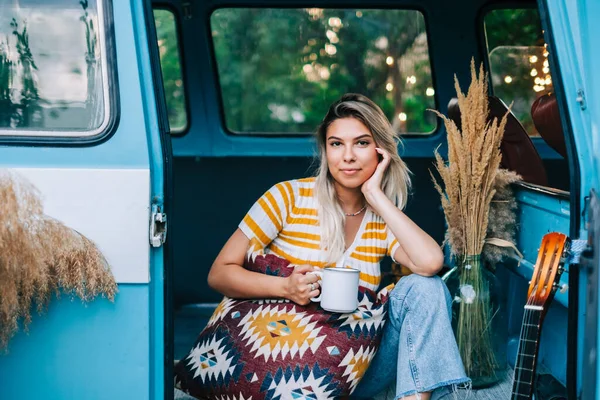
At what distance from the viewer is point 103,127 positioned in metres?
2.14

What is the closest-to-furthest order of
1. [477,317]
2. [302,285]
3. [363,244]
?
[302,285] < [363,244] < [477,317]

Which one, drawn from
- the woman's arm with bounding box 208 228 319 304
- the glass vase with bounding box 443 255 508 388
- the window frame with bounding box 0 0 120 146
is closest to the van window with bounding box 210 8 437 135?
the glass vase with bounding box 443 255 508 388

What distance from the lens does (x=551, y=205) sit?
266cm

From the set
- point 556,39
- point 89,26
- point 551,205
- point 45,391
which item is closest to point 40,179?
point 89,26

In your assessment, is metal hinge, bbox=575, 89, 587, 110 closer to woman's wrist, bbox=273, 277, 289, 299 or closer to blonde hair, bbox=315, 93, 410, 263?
blonde hair, bbox=315, 93, 410, 263

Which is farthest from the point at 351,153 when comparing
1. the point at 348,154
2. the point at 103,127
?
the point at 103,127

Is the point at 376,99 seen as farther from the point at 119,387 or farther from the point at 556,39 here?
the point at 119,387

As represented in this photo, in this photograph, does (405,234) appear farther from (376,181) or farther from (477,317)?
(477,317)

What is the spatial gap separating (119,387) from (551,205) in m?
1.62

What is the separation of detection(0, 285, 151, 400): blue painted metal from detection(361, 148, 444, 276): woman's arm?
0.83 metres

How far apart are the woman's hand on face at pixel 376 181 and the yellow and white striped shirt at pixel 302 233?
0.49 feet

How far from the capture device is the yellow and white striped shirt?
2521 mm

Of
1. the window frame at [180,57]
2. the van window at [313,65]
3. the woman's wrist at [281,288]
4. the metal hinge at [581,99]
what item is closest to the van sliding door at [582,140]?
the metal hinge at [581,99]

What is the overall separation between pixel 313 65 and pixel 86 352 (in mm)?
2676
